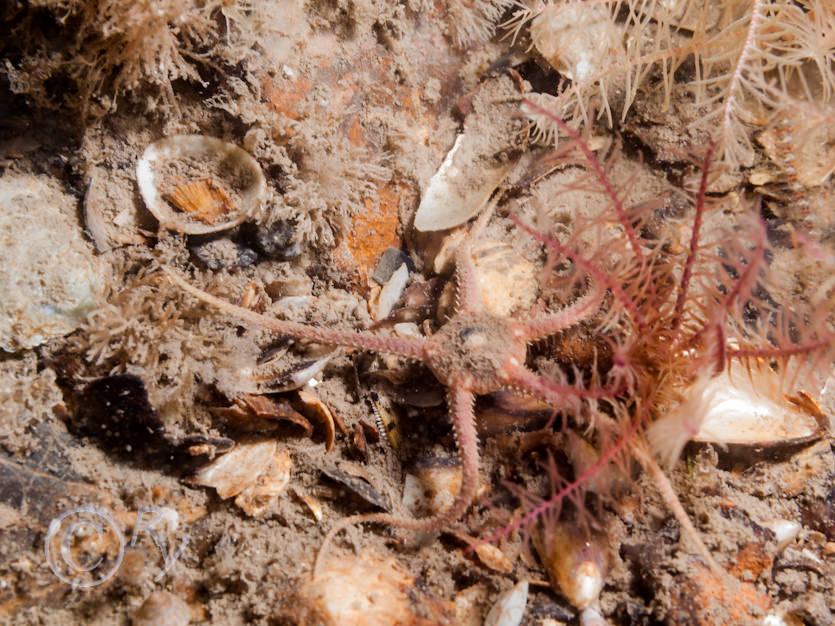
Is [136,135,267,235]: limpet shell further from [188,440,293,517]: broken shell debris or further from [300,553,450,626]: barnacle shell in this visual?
[300,553,450,626]: barnacle shell

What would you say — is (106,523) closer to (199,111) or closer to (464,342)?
(464,342)

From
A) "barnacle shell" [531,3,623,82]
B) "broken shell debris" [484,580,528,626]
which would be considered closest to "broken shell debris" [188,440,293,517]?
"broken shell debris" [484,580,528,626]

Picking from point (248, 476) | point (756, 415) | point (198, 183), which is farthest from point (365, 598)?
point (198, 183)

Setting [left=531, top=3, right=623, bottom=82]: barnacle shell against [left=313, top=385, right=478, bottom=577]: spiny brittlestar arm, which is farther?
[left=531, top=3, right=623, bottom=82]: barnacle shell

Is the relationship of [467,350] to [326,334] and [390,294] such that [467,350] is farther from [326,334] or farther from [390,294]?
[390,294]

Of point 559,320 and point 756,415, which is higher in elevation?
point 559,320

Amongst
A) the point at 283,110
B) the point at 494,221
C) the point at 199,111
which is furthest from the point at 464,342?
the point at 199,111
